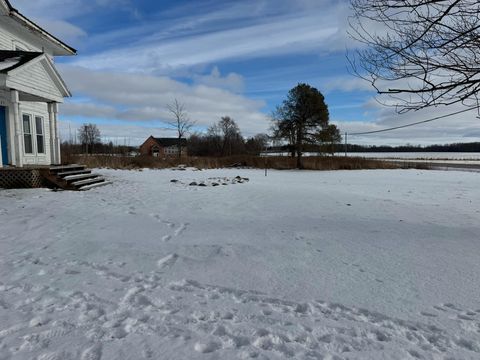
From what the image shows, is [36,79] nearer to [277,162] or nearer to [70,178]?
[70,178]

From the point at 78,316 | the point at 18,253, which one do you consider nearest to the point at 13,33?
the point at 18,253

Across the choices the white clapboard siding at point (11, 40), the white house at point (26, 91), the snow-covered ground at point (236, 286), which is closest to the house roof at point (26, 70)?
the white house at point (26, 91)

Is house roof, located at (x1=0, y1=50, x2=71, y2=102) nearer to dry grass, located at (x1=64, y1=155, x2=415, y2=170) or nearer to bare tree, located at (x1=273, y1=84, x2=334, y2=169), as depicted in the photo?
dry grass, located at (x1=64, y1=155, x2=415, y2=170)

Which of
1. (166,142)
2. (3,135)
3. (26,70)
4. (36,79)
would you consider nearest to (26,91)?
(26,70)

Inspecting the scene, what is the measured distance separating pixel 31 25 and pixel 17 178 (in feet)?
21.9

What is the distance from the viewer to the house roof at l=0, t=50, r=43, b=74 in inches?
382

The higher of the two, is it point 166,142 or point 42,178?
point 166,142

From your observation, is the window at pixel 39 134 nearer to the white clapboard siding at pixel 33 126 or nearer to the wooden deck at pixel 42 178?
the white clapboard siding at pixel 33 126

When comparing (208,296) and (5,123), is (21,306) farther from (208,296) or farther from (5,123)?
(5,123)

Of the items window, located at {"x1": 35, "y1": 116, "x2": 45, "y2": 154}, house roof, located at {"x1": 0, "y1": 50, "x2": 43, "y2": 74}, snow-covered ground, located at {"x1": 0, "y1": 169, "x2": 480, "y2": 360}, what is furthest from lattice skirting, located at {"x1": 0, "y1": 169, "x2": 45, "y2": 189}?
window, located at {"x1": 35, "y1": 116, "x2": 45, "y2": 154}

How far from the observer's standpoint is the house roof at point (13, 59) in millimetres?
9703

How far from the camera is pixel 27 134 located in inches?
520

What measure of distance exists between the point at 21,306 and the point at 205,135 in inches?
3128

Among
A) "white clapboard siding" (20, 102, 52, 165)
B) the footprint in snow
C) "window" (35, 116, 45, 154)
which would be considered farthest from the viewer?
"window" (35, 116, 45, 154)
